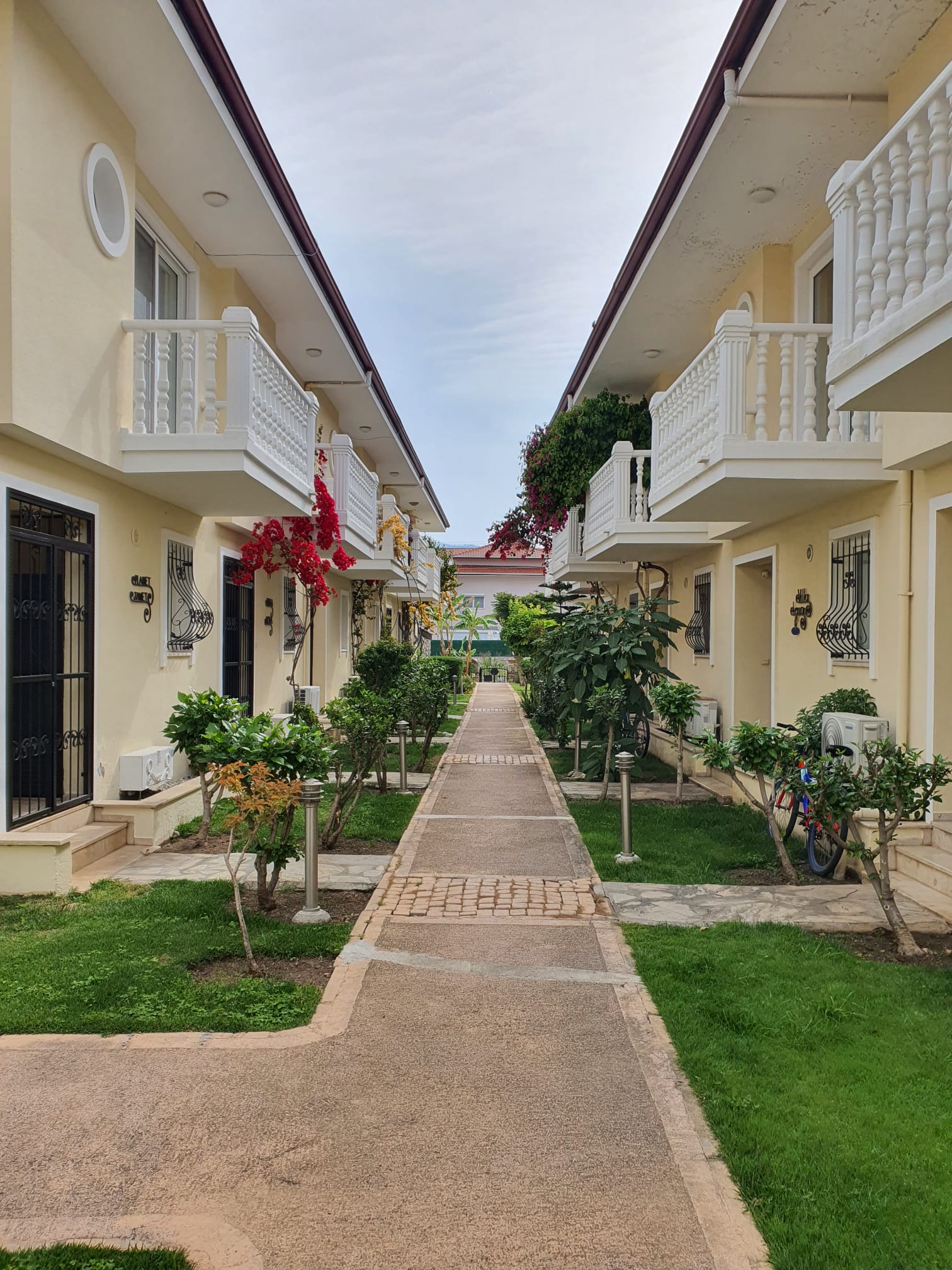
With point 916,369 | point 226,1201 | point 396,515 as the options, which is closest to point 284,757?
point 226,1201

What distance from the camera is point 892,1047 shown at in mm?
3848

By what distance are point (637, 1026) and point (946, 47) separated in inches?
266

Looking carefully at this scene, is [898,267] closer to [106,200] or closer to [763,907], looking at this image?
[763,907]

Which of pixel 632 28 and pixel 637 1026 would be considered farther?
pixel 632 28

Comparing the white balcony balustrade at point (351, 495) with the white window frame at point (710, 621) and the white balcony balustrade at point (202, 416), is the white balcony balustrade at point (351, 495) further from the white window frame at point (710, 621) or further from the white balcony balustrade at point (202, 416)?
the white window frame at point (710, 621)

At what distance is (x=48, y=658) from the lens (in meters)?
6.85

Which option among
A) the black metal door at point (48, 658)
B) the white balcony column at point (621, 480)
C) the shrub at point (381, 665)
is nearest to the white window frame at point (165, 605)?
the black metal door at point (48, 658)

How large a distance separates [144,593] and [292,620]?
5.70 metres

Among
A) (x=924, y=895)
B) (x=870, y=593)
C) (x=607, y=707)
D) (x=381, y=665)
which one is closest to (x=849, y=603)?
(x=870, y=593)

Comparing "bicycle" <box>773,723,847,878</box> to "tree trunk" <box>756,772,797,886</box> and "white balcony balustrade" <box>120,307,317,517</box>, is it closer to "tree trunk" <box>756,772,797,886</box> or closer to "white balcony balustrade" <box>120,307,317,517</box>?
"tree trunk" <box>756,772,797,886</box>

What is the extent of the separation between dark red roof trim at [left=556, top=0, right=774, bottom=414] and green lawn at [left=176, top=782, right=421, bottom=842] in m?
6.77

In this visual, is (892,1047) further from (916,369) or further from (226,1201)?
(916,369)

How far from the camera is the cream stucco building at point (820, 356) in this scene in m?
4.70

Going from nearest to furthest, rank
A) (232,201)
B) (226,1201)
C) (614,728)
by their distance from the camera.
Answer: (226,1201)
(232,201)
(614,728)
